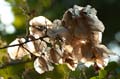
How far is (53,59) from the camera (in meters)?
1.18

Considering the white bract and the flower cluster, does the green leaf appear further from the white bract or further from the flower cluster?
the white bract

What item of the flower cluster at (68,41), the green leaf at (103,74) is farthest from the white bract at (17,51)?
the green leaf at (103,74)

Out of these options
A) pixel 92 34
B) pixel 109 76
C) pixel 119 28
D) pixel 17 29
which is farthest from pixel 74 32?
pixel 119 28

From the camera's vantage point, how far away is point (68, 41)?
1114 millimetres

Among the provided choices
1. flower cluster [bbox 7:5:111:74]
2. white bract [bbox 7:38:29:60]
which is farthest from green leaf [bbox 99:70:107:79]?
white bract [bbox 7:38:29:60]

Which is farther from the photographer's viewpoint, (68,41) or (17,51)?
(17,51)

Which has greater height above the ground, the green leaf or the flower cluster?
the flower cluster

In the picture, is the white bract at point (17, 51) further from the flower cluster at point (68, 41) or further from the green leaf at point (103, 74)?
the green leaf at point (103, 74)

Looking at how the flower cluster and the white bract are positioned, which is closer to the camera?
the flower cluster

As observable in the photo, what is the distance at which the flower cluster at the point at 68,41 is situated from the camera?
1.12 meters

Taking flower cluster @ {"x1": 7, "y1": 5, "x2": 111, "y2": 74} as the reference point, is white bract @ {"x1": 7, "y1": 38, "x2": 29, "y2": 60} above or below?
above

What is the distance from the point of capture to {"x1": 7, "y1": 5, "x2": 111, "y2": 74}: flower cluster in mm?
1117

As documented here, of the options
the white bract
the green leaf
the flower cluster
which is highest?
the white bract

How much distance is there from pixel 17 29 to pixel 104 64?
2.45 meters
